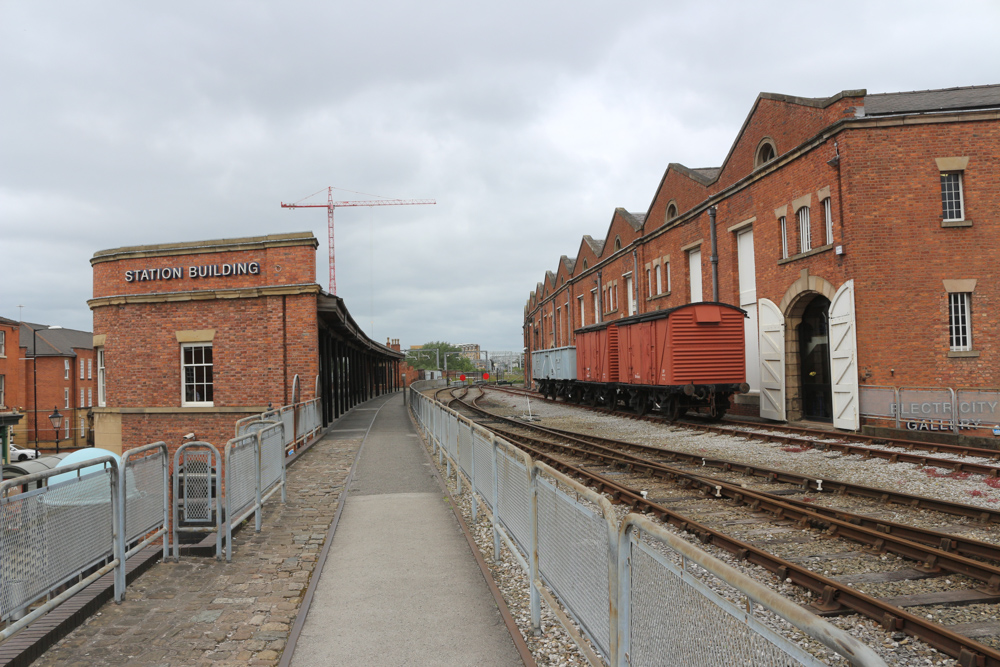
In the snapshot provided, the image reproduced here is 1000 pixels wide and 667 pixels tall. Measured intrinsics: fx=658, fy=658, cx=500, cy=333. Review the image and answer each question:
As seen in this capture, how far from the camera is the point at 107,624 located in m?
4.89

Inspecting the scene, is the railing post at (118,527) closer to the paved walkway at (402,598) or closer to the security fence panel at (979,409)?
the paved walkway at (402,598)

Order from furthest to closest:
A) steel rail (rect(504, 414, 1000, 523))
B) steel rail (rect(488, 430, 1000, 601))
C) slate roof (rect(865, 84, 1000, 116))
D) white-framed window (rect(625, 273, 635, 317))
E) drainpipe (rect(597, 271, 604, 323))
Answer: drainpipe (rect(597, 271, 604, 323)) < white-framed window (rect(625, 273, 635, 317)) < slate roof (rect(865, 84, 1000, 116)) < steel rail (rect(504, 414, 1000, 523)) < steel rail (rect(488, 430, 1000, 601))

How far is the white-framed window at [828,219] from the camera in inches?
704

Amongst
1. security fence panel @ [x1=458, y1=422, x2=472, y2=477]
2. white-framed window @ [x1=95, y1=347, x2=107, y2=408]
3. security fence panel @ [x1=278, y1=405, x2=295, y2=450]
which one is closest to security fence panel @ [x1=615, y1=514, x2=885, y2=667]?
security fence panel @ [x1=458, y1=422, x2=472, y2=477]

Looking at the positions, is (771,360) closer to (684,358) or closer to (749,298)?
(749,298)

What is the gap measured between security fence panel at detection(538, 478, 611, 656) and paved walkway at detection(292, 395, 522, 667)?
24.2 inches

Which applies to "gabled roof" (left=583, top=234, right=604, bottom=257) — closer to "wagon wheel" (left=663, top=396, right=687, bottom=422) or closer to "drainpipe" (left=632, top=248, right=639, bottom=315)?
"drainpipe" (left=632, top=248, right=639, bottom=315)

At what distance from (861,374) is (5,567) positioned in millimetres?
17472

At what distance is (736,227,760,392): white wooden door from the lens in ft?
72.5

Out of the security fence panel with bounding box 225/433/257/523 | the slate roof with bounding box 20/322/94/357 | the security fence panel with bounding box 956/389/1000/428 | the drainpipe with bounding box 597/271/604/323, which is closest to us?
the security fence panel with bounding box 225/433/257/523

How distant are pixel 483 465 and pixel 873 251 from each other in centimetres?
1373

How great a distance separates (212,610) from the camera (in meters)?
5.20

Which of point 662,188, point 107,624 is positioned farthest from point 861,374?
point 107,624

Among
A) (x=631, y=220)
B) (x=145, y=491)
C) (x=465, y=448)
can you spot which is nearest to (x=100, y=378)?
(x=465, y=448)
